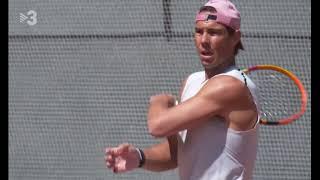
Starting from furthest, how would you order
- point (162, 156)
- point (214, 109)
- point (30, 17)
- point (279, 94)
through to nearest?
point (30, 17) < point (279, 94) < point (162, 156) < point (214, 109)

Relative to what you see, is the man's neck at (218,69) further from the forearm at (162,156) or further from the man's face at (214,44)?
the forearm at (162,156)

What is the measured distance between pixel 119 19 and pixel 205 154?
9.74ft

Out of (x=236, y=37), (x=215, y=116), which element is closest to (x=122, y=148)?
(x=215, y=116)

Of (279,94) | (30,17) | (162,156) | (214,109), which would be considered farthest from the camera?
(30,17)

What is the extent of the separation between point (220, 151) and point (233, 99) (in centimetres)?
12

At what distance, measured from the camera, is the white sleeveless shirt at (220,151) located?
4.63 ft

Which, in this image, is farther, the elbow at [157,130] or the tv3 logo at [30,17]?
the tv3 logo at [30,17]

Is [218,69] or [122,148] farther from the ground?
[218,69]

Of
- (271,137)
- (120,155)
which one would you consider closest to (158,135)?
(120,155)

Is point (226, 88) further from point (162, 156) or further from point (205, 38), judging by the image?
point (162, 156)

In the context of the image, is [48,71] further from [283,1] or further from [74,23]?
[283,1]

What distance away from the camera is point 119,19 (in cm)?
429

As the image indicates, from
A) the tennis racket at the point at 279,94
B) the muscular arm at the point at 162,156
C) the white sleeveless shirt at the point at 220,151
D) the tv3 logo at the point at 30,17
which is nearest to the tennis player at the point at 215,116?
the white sleeveless shirt at the point at 220,151

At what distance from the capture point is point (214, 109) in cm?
140
